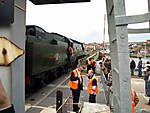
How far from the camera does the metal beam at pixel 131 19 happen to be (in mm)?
1047

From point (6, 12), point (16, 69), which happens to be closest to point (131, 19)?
point (6, 12)

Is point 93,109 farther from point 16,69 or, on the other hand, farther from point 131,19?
point 131,19

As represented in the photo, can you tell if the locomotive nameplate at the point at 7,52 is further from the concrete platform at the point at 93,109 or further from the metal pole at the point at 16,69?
the concrete platform at the point at 93,109

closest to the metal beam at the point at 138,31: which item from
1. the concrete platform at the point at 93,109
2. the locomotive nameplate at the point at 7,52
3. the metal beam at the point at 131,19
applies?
the metal beam at the point at 131,19

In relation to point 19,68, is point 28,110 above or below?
below

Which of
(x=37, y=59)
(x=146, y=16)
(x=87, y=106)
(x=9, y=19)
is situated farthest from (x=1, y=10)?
(x=37, y=59)

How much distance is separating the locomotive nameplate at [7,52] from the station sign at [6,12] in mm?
251

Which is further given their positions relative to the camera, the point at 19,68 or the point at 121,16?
the point at 19,68

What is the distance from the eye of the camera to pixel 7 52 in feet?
5.64

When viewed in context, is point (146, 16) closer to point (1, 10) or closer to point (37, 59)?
point (1, 10)

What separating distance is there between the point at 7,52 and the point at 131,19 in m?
1.62

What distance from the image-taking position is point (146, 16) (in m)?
1.04

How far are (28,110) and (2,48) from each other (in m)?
3.69

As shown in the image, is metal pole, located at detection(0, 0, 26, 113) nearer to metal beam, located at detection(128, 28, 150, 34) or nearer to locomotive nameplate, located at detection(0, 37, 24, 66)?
locomotive nameplate, located at detection(0, 37, 24, 66)
